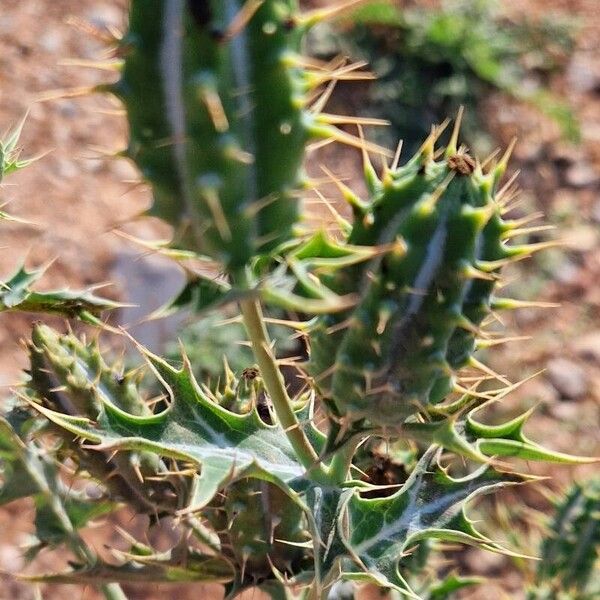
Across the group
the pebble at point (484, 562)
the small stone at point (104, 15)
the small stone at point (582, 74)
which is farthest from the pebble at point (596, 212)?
the small stone at point (104, 15)

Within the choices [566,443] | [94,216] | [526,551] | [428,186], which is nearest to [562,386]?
[566,443]

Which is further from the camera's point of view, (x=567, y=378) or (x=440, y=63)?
(x=440, y=63)

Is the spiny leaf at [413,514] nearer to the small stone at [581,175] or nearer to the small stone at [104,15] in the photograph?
the small stone at [581,175]

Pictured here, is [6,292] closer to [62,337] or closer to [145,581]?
A: [62,337]

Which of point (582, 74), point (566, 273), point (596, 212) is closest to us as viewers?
point (566, 273)

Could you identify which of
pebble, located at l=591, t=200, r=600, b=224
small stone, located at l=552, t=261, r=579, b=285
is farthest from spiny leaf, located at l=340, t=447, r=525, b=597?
pebble, located at l=591, t=200, r=600, b=224

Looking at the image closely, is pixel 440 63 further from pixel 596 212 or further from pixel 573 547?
pixel 573 547

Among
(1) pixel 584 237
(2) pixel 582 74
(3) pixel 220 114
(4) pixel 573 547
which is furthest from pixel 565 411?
(3) pixel 220 114
